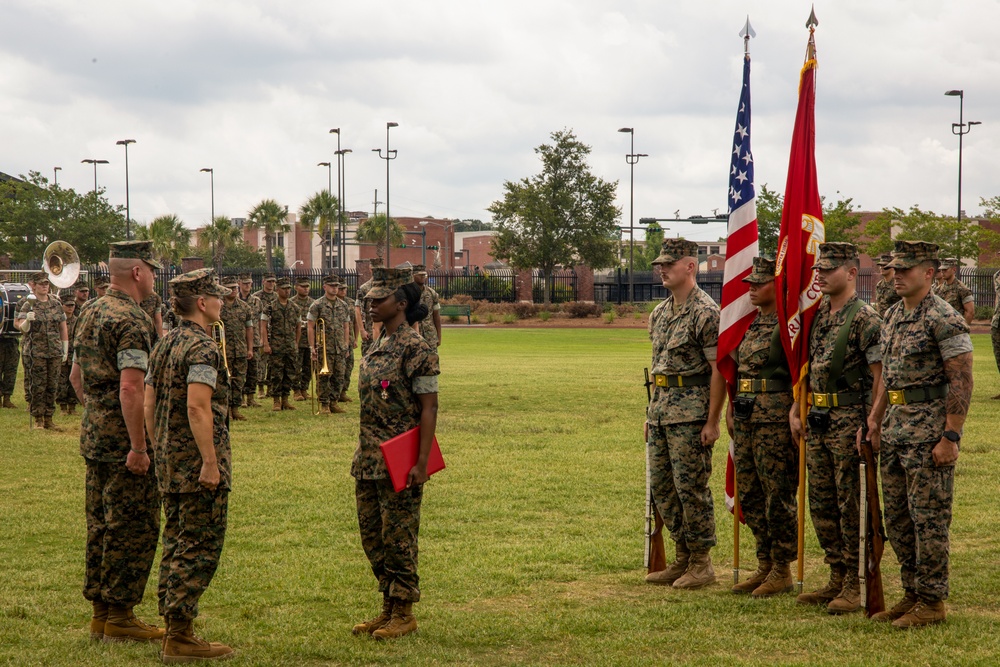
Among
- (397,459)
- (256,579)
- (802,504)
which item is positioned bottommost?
(256,579)

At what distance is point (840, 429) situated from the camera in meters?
6.84

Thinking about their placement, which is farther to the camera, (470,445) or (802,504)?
(470,445)

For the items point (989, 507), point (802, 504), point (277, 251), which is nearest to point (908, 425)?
point (802, 504)

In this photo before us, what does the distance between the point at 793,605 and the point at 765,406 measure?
4.38ft

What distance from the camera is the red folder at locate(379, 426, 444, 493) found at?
6086 mm

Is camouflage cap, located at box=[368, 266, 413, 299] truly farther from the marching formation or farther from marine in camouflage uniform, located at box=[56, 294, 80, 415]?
marine in camouflage uniform, located at box=[56, 294, 80, 415]

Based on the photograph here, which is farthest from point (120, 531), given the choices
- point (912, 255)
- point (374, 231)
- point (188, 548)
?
point (374, 231)

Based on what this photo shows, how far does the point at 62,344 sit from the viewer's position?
16.4m

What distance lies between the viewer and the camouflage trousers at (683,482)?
7379 mm

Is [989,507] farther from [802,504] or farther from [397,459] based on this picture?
[397,459]

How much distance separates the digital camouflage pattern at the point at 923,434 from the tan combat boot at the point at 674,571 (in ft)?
5.33

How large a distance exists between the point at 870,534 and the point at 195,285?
4399 millimetres

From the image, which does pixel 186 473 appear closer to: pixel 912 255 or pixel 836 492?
pixel 836 492

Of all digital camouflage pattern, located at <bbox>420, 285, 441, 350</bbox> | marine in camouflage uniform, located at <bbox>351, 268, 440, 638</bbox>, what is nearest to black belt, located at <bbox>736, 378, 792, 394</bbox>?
marine in camouflage uniform, located at <bbox>351, 268, 440, 638</bbox>
